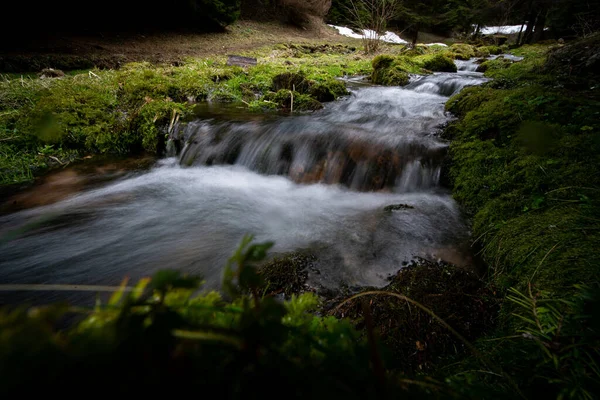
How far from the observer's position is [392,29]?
37.6m

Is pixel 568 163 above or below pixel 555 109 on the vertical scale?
below

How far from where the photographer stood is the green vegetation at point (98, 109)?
4898 millimetres

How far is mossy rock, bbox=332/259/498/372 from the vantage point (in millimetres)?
1819

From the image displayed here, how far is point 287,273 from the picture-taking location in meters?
2.52

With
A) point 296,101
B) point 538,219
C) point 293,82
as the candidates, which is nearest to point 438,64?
point 293,82

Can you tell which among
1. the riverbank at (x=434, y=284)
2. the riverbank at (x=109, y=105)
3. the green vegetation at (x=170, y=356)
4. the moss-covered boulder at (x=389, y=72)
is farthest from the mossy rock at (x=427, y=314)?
the moss-covered boulder at (x=389, y=72)

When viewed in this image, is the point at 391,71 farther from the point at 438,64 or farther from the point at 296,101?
the point at 296,101

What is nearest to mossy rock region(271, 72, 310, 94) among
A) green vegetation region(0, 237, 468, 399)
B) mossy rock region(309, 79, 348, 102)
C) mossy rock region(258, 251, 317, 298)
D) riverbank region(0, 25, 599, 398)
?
mossy rock region(309, 79, 348, 102)

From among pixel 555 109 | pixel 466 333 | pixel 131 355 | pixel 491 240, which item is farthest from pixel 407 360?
pixel 555 109

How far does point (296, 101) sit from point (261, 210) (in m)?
4.64

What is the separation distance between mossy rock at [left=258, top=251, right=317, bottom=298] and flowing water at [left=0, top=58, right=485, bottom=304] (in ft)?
0.34

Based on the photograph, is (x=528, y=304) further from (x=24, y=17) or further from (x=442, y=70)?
(x=24, y=17)

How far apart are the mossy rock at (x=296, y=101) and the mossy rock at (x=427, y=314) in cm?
611

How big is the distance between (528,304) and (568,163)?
2.14m
